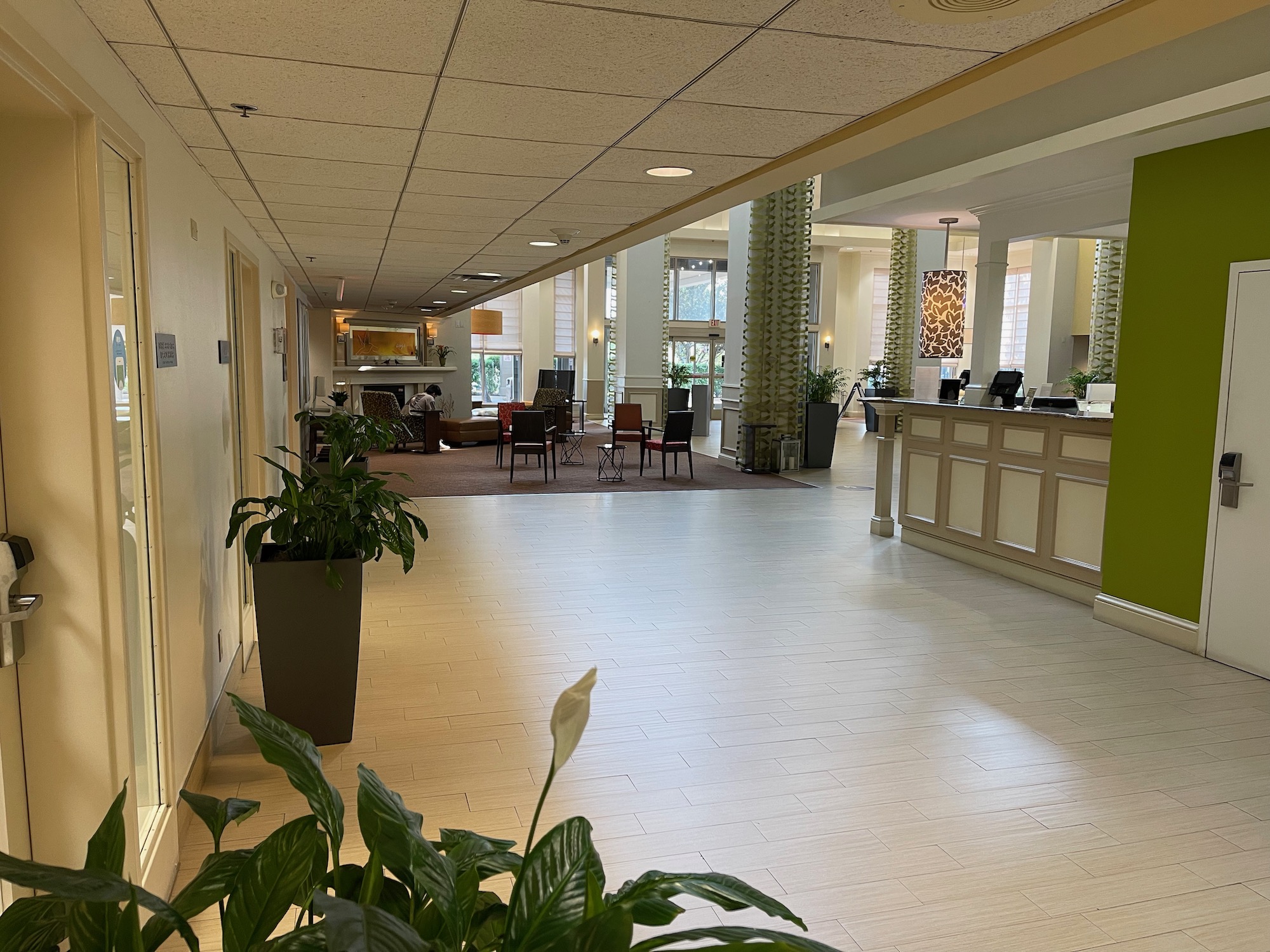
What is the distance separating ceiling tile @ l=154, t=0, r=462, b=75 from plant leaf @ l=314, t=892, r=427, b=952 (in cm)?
183

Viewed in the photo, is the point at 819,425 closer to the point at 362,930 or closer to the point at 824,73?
the point at 824,73

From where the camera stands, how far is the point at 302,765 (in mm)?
1095

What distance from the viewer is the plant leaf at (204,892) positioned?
1.02 m

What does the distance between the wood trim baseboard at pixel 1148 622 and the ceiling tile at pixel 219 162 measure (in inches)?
198

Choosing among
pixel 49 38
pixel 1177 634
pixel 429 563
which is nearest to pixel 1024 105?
pixel 1177 634

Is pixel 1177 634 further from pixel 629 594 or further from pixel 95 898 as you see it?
pixel 95 898

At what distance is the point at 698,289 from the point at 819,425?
10.9 m

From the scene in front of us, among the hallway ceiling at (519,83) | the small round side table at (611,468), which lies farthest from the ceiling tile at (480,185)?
the small round side table at (611,468)

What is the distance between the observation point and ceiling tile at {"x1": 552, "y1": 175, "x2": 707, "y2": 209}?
4133 millimetres

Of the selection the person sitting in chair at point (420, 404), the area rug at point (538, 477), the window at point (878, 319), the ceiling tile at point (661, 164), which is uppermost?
the window at point (878, 319)

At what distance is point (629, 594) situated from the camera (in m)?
5.96

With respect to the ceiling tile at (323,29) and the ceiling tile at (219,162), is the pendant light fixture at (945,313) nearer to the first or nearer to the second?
the ceiling tile at (219,162)

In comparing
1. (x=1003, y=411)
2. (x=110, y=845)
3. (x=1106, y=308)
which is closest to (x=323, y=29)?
(x=110, y=845)

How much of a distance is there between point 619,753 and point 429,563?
351cm
